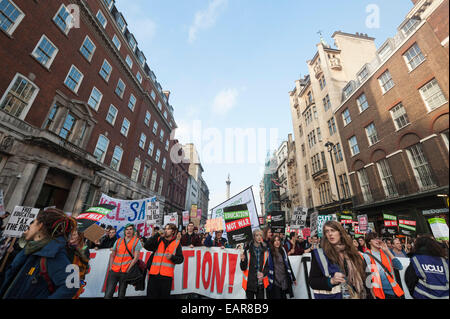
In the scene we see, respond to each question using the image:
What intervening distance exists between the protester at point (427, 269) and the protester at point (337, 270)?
591 millimetres

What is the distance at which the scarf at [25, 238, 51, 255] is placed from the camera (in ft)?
6.27

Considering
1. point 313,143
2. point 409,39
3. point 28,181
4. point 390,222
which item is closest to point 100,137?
point 28,181

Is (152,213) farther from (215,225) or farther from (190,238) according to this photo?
(215,225)

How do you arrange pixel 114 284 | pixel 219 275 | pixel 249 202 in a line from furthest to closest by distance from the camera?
pixel 249 202, pixel 219 275, pixel 114 284

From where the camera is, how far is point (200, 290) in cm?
579

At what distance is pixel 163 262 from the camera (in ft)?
14.4

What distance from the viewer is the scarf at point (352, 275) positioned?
7.46ft

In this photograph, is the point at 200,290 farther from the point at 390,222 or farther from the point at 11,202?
the point at 11,202

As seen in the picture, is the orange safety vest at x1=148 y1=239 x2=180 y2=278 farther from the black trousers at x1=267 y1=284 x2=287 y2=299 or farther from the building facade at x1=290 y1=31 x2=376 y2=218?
the building facade at x1=290 y1=31 x2=376 y2=218

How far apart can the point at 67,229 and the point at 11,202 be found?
12.3 metres

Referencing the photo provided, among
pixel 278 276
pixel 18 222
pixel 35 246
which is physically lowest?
pixel 278 276

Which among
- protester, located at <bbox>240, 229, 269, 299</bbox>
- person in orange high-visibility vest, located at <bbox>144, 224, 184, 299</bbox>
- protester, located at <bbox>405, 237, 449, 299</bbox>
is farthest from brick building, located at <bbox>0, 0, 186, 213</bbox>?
protester, located at <bbox>405, 237, 449, 299</bbox>

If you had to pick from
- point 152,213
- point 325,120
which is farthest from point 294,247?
point 325,120

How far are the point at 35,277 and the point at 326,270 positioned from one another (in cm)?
325
